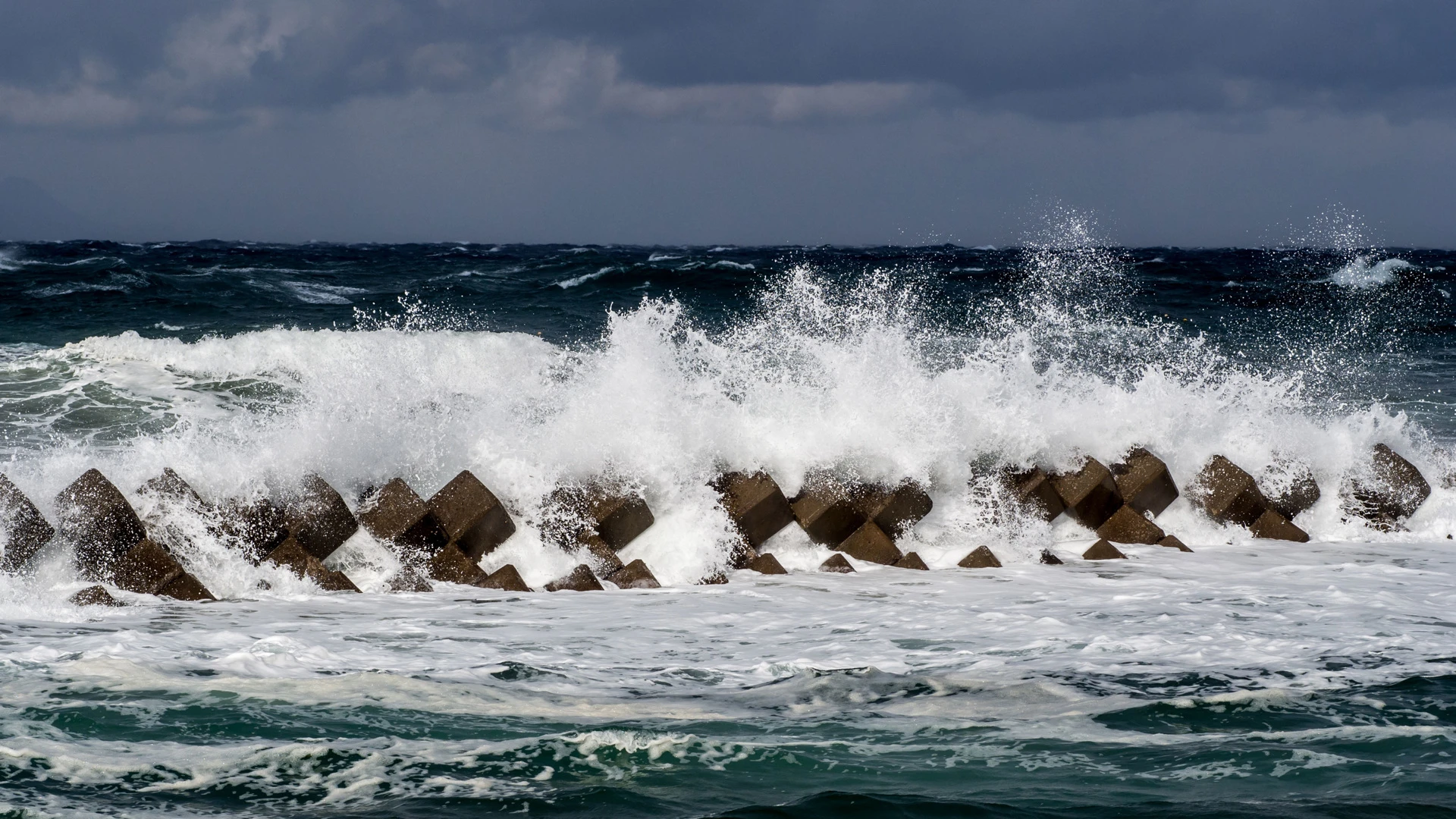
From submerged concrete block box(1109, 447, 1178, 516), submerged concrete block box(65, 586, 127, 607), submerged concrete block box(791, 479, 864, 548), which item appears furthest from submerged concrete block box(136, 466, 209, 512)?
submerged concrete block box(1109, 447, 1178, 516)

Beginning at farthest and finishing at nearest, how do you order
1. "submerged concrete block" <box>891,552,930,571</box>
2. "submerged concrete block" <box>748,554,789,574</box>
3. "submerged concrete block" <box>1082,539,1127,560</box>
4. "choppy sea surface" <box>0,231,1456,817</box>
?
1. "submerged concrete block" <box>1082,539,1127,560</box>
2. "submerged concrete block" <box>891,552,930,571</box>
3. "submerged concrete block" <box>748,554,789,574</box>
4. "choppy sea surface" <box>0,231,1456,817</box>

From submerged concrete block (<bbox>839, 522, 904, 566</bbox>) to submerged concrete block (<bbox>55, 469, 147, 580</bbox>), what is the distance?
8.60 feet

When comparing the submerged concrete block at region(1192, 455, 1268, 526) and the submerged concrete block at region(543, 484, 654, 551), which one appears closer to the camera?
the submerged concrete block at region(543, 484, 654, 551)

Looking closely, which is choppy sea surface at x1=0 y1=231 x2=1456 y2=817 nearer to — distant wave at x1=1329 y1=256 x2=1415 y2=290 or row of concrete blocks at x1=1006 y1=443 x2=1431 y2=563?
row of concrete blocks at x1=1006 y1=443 x2=1431 y2=563

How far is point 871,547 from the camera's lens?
4.98 meters

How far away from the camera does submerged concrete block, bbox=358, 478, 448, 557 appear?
4.55m

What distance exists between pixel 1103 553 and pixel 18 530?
13.1 ft

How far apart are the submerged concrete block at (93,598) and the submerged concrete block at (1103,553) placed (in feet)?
11.7

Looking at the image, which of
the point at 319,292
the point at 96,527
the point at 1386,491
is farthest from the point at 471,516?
the point at 319,292

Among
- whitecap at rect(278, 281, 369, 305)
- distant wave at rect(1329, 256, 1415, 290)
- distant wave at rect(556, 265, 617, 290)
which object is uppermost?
distant wave at rect(1329, 256, 1415, 290)

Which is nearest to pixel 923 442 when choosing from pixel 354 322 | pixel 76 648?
pixel 76 648

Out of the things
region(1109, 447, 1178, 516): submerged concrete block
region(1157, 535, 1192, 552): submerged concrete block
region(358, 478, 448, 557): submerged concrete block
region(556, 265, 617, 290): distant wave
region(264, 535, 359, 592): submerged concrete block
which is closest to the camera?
region(264, 535, 359, 592): submerged concrete block

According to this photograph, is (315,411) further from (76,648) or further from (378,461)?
(76,648)

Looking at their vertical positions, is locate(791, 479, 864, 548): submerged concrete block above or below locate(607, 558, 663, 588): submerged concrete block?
above
